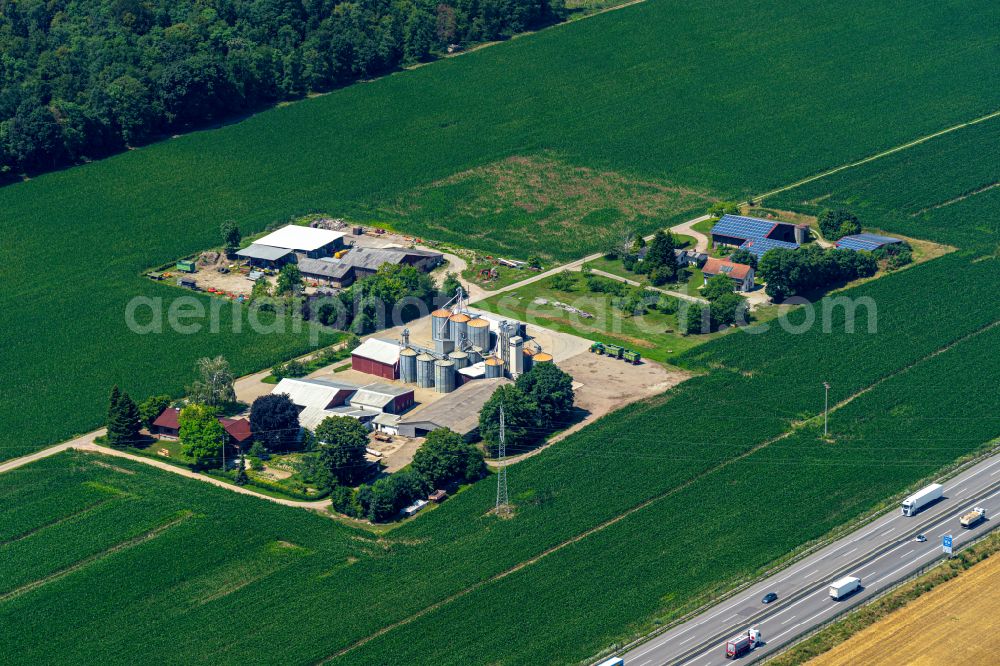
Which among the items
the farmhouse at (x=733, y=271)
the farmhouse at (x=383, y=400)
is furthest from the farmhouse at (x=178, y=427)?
the farmhouse at (x=733, y=271)

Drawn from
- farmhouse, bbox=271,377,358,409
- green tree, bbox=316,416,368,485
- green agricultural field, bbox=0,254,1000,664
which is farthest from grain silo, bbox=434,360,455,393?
green tree, bbox=316,416,368,485

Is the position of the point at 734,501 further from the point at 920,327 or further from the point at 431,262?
the point at 431,262

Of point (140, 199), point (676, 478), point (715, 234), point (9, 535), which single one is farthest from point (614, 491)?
point (140, 199)

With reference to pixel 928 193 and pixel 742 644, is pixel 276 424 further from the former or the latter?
pixel 928 193

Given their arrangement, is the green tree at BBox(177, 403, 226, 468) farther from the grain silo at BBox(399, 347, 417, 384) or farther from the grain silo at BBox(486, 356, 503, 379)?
the grain silo at BBox(486, 356, 503, 379)

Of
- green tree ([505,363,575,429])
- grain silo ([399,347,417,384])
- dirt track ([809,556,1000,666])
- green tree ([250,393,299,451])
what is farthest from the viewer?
grain silo ([399,347,417,384])

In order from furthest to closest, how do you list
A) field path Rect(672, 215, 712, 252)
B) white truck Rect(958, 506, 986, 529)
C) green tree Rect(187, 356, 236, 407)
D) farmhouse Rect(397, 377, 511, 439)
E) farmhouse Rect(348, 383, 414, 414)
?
field path Rect(672, 215, 712, 252), green tree Rect(187, 356, 236, 407), farmhouse Rect(348, 383, 414, 414), farmhouse Rect(397, 377, 511, 439), white truck Rect(958, 506, 986, 529)
